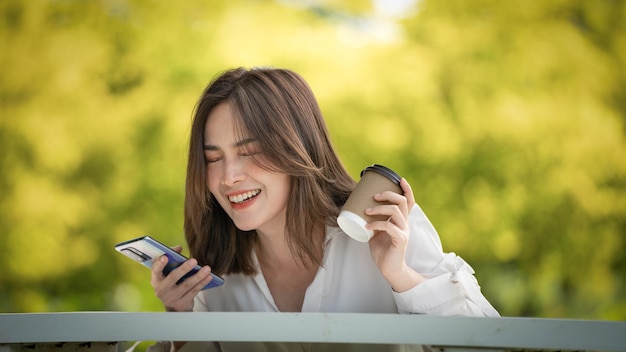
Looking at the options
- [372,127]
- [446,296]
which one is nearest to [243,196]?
[446,296]

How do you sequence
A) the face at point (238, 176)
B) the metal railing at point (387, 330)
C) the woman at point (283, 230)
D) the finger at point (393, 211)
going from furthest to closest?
the face at point (238, 176) → the woman at point (283, 230) → the finger at point (393, 211) → the metal railing at point (387, 330)

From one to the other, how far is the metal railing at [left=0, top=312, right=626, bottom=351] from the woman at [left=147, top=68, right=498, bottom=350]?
1.11 ft

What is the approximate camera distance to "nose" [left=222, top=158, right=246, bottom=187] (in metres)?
1.33

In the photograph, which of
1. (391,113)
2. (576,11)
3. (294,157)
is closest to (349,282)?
(294,157)

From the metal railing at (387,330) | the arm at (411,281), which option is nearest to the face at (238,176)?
the arm at (411,281)

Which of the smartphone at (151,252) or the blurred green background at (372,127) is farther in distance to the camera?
the blurred green background at (372,127)

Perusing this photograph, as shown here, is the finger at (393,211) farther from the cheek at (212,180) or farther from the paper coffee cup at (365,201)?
the cheek at (212,180)

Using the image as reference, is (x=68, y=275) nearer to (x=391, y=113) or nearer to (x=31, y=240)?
(x=31, y=240)

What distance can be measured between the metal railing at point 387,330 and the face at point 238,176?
48 cm

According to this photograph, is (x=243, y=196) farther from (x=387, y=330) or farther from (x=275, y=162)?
(x=387, y=330)

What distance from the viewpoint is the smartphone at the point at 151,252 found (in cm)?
124

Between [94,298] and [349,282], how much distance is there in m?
2.56

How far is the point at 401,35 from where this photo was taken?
145 inches

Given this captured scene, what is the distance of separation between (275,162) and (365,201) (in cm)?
29
